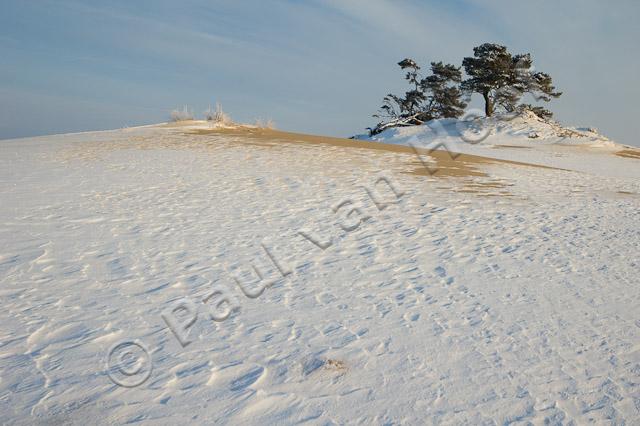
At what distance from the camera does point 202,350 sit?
2795mm

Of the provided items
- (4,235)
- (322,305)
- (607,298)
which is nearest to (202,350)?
(322,305)

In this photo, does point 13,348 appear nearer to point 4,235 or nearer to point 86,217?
point 4,235

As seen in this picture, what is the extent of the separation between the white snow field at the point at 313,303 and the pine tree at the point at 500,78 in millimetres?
21124

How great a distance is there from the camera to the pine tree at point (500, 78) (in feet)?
87.5

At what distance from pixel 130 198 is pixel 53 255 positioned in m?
2.22

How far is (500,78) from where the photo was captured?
86.4ft
